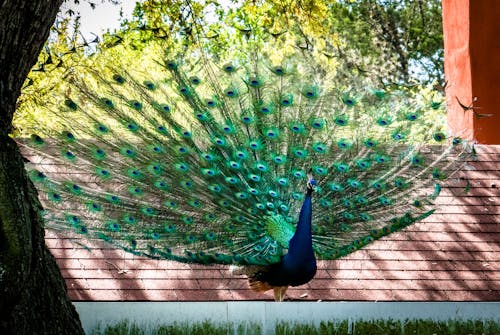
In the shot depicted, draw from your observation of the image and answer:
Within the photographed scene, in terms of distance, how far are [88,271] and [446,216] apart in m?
4.25

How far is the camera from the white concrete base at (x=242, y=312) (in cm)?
858

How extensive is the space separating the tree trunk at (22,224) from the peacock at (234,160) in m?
3.36

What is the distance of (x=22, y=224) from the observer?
13.5ft

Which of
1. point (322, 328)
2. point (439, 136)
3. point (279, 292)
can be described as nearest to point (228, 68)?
point (439, 136)

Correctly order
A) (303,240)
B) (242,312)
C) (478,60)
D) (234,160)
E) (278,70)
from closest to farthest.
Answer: (303,240) < (278,70) < (234,160) < (242,312) < (478,60)

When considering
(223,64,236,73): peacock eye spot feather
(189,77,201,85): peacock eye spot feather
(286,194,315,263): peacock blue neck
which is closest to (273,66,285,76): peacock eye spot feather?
(223,64,236,73): peacock eye spot feather

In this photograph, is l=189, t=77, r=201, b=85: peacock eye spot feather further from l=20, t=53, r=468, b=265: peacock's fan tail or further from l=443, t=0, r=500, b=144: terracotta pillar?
l=443, t=0, r=500, b=144: terracotta pillar

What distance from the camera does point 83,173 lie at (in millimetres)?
9352

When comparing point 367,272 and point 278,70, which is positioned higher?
point 278,70

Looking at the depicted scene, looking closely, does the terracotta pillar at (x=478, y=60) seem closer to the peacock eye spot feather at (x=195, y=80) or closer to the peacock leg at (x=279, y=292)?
the peacock leg at (x=279, y=292)

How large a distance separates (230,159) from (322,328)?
5.96 ft

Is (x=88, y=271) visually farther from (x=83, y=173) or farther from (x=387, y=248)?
(x=387, y=248)

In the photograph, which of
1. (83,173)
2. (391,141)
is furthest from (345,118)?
(83,173)

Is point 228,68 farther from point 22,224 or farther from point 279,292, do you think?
point 22,224
